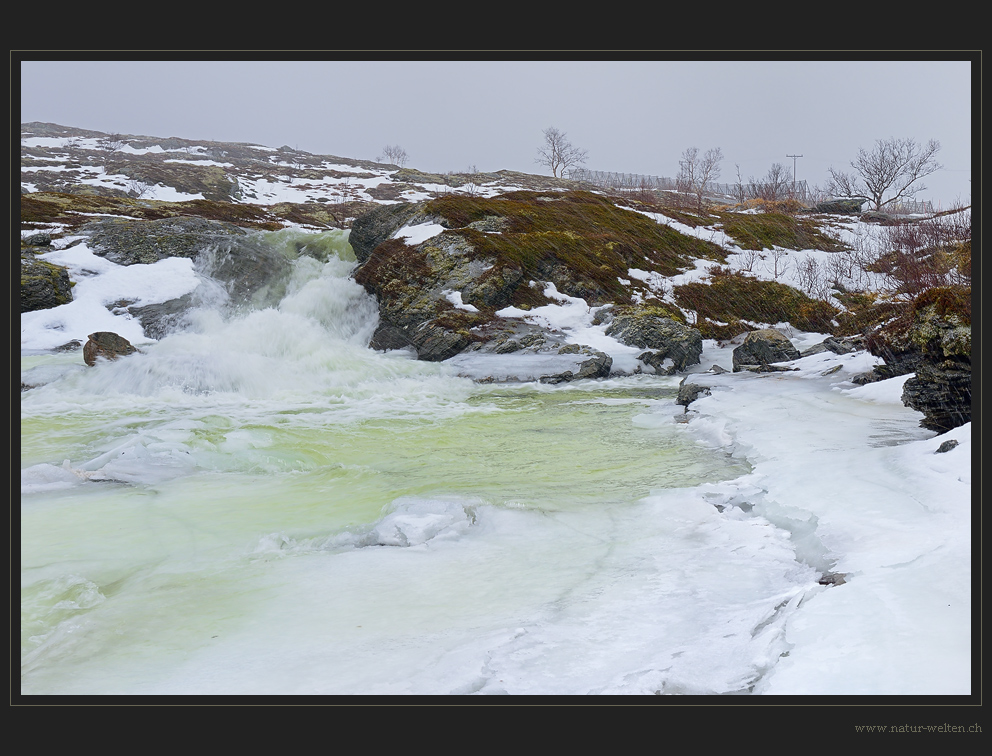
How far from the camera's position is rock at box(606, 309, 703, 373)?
13.7 m

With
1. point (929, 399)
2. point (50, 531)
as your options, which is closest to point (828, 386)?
point (929, 399)

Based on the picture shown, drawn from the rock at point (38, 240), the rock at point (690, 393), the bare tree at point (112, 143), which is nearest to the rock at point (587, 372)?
the rock at point (690, 393)

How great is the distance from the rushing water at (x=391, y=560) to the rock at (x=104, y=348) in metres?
3.50

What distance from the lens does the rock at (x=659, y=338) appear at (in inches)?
540

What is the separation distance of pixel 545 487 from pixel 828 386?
581 centimetres

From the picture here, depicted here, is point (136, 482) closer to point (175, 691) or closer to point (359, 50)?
point (175, 691)

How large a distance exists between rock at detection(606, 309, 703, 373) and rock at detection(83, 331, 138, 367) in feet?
35.9

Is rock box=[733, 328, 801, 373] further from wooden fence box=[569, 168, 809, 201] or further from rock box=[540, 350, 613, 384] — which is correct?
wooden fence box=[569, 168, 809, 201]

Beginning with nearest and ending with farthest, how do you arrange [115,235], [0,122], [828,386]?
[0,122] → [828,386] → [115,235]

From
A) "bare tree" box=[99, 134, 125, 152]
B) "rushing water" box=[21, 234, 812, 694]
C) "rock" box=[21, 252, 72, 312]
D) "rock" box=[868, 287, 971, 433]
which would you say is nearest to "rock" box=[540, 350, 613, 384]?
"rushing water" box=[21, 234, 812, 694]

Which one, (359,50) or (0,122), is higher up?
(359,50)

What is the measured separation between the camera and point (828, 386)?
9211mm

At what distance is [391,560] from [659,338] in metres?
11.3

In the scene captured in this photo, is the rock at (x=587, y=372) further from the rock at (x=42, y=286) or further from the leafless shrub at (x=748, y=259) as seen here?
the rock at (x=42, y=286)
